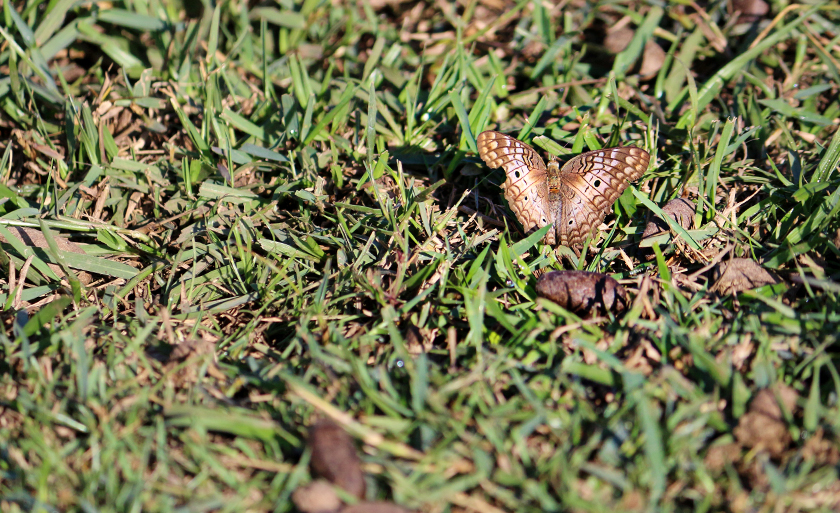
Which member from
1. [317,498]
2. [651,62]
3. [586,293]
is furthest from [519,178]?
[317,498]

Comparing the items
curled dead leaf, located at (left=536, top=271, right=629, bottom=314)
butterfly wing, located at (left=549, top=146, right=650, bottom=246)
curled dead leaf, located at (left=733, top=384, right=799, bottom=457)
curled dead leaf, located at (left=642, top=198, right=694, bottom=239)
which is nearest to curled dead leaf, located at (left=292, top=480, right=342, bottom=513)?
curled dead leaf, located at (left=536, top=271, right=629, bottom=314)

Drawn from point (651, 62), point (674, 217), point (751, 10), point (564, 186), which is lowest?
point (674, 217)

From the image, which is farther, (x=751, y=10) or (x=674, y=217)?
(x=751, y=10)

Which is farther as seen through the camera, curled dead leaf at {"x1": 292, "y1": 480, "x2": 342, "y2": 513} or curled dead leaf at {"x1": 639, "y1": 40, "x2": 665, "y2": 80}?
curled dead leaf at {"x1": 639, "y1": 40, "x2": 665, "y2": 80}

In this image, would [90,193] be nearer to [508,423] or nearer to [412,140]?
[412,140]

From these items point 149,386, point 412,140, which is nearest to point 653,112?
point 412,140

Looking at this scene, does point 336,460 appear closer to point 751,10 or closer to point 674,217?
point 674,217

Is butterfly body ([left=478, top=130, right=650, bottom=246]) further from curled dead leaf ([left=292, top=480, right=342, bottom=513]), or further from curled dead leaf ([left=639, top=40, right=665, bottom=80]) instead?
curled dead leaf ([left=292, top=480, right=342, bottom=513])
